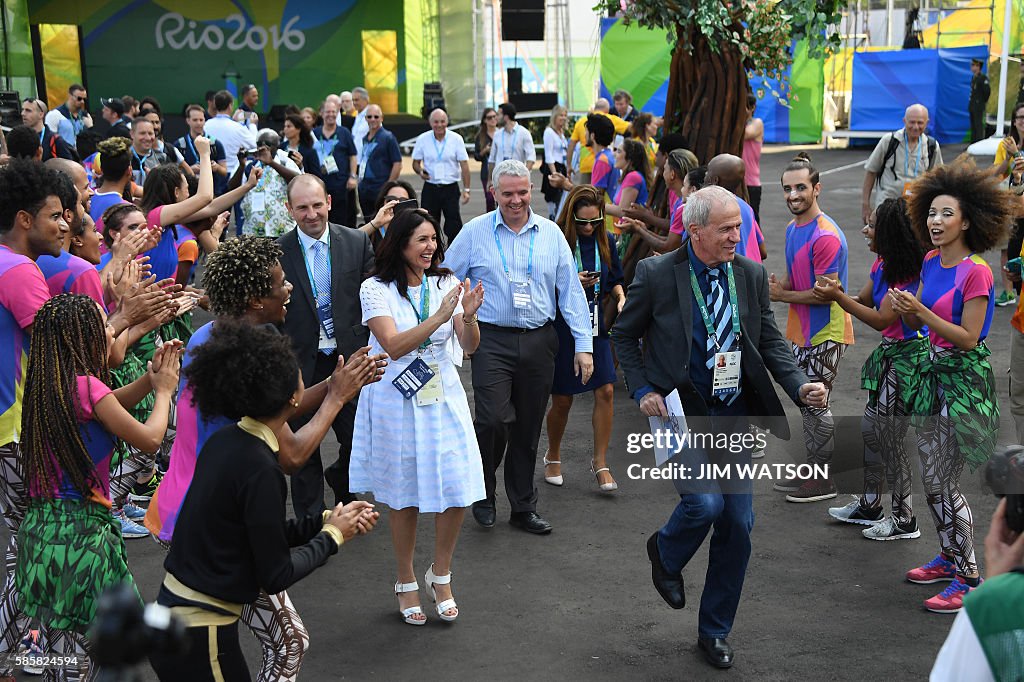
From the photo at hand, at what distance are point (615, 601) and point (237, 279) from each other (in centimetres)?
246

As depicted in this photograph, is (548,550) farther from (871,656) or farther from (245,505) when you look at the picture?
(245,505)

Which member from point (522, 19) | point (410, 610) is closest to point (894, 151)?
point (410, 610)

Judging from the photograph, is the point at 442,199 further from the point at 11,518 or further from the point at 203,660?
the point at 203,660

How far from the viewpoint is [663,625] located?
5027 millimetres

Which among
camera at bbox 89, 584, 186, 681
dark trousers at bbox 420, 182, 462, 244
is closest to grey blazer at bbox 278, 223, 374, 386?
camera at bbox 89, 584, 186, 681

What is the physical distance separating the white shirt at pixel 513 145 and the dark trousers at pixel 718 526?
424 inches

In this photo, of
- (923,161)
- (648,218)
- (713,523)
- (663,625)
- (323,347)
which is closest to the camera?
(713,523)

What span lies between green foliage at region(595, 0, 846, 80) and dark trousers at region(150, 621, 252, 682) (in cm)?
694

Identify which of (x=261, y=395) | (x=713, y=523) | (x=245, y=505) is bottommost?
(x=713, y=523)

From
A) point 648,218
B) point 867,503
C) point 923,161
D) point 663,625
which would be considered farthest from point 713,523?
point 923,161

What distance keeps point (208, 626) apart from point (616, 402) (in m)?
5.74

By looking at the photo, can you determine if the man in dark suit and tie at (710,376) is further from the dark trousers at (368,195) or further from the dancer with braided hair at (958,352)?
the dark trousers at (368,195)

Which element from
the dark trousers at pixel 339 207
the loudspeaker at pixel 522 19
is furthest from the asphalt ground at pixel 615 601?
the loudspeaker at pixel 522 19

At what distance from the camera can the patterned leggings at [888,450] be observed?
18.5 feet
